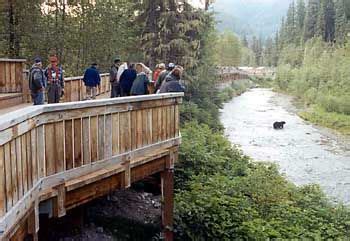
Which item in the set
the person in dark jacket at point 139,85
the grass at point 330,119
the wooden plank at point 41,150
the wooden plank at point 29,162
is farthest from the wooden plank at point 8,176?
the grass at point 330,119

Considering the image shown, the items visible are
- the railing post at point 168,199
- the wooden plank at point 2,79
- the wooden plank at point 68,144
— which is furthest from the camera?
the wooden plank at point 2,79

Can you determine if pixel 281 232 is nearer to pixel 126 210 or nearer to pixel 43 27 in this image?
pixel 126 210

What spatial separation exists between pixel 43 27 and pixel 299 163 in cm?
1330

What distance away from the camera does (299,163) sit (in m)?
23.2

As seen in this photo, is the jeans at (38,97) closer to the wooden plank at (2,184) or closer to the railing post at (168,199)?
the railing post at (168,199)

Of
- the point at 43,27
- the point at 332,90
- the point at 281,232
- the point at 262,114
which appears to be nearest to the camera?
the point at 281,232

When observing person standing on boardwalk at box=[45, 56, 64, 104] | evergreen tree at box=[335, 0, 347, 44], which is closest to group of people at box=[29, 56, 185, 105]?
person standing on boardwalk at box=[45, 56, 64, 104]

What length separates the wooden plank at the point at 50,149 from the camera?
5.54 meters

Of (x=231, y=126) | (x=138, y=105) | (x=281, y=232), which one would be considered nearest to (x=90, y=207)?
(x=138, y=105)

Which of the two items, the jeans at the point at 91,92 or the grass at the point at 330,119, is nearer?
the jeans at the point at 91,92

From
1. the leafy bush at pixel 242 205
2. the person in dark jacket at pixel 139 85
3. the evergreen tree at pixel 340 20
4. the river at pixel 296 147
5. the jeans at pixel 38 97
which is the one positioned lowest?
the river at pixel 296 147

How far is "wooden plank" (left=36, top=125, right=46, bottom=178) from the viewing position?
5289 millimetres

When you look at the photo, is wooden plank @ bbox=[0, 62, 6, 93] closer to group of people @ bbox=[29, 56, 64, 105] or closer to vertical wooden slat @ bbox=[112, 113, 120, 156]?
group of people @ bbox=[29, 56, 64, 105]

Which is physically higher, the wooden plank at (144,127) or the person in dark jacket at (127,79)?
the person in dark jacket at (127,79)
